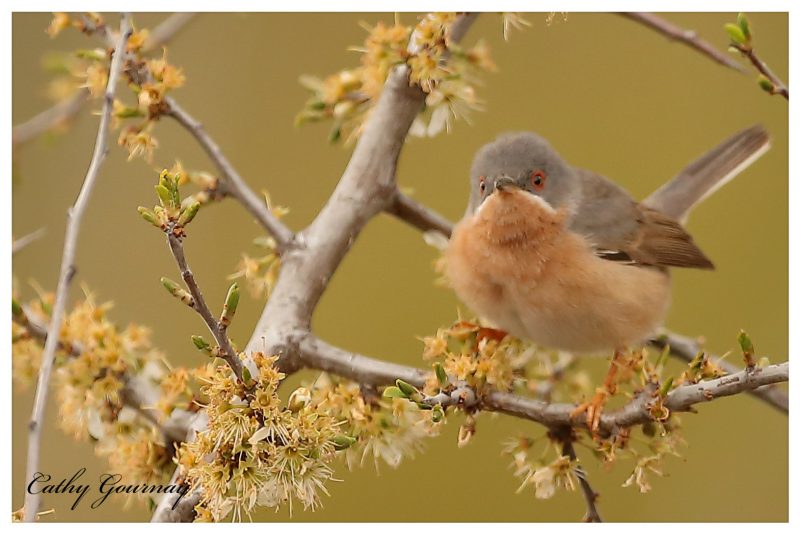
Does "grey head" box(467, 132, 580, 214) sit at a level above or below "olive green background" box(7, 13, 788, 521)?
below

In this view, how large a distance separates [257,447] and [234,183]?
3.84 ft

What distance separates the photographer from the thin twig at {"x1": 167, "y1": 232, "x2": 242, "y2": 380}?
1920 mm

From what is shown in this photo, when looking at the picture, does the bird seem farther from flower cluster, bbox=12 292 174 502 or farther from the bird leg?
flower cluster, bbox=12 292 174 502

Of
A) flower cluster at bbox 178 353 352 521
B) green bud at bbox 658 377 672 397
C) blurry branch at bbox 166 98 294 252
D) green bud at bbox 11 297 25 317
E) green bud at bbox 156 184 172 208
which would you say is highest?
blurry branch at bbox 166 98 294 252

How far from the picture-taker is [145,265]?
516cm

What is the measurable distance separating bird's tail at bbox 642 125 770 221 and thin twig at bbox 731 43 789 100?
1.83 meters

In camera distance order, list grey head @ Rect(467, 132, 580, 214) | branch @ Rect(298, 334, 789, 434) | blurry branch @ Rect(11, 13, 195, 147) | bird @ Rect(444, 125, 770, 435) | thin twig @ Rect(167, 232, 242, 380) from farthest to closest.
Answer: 1. grey head @ Rect(467, 132, 580, 214)
2. bird @ Rect(444, 125, 770, 435)
3. blurry branch @ Rect(11, 13, 195, 147)
4. branch @ Rect(298, 334, 789, 434)
5. thin twig @ Rect(167, 232, 242, 380)

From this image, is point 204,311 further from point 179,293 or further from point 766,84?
point 766,84

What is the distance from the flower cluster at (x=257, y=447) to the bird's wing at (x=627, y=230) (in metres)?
1.89

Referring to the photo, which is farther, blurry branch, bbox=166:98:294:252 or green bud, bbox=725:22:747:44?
blurry branch, bbox=166:98:294:252

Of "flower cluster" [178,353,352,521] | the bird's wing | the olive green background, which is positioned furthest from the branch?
the olive green background

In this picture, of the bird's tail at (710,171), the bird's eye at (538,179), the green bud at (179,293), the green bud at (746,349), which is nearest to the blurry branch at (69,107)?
the bird's eye at (538,179)

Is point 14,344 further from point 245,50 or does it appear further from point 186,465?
point 245,50

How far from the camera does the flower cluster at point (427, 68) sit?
10.1 ft
